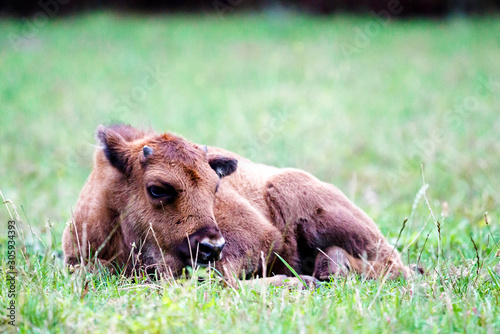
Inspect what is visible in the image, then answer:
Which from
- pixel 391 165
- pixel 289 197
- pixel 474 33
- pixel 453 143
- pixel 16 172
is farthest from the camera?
pixel 474 33

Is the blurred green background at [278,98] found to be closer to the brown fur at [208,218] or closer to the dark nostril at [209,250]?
the brown fur at [208,218]

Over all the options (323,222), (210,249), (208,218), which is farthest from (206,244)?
(323,222)

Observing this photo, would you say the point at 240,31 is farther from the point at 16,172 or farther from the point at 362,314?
the point at 362,314

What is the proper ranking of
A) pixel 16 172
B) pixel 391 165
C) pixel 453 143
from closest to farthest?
pixel 16 172, pixel 391 165, pixel 453 143

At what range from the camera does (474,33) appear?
25.9 meters

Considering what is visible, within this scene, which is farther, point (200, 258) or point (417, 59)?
point (417, 59)

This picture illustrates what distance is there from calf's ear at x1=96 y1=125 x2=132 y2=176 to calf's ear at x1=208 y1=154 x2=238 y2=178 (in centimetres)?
78

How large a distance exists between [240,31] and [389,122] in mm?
13573

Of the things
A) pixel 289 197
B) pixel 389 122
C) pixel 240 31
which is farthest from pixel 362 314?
pixel 240 31

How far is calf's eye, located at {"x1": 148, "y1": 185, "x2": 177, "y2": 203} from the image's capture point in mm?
4980

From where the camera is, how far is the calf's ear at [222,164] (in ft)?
18.0

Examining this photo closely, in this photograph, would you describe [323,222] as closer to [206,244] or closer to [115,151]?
[206,244]

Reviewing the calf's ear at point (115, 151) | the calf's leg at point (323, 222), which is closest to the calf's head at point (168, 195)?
the calf's ear at point (115, 151)

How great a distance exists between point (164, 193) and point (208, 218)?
0.46 metres
